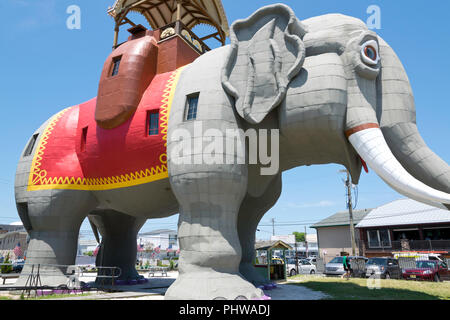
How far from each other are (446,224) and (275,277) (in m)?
22.0

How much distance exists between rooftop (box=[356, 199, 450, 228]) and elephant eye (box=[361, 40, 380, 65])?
2604 centimetres

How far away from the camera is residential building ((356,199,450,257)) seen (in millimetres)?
29359

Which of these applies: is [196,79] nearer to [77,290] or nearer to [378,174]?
[378,174]

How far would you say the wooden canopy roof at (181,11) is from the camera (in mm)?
13266

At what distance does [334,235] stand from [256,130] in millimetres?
34460

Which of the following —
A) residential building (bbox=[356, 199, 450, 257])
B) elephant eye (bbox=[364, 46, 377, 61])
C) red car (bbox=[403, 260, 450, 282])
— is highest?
elephant eye (bbox=[364, 46, 377, 61])

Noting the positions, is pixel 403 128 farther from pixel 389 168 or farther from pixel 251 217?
pixel 251 217

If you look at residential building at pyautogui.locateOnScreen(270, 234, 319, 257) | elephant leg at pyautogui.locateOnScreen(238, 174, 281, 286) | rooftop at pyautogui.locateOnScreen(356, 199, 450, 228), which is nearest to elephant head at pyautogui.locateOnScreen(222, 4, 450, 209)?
elephant leg at pyautogui.locateOnScreen(238, 174, 281, 286)

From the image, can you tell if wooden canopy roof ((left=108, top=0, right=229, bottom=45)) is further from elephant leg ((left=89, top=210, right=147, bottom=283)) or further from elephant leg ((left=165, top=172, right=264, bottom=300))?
elephant leg ((left=165, top=172, right=264, bottom=300))

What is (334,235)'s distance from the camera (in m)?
39.5

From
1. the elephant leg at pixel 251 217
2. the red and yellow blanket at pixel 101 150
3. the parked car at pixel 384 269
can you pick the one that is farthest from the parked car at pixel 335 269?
the red and yellow blanket at pixel 101 150

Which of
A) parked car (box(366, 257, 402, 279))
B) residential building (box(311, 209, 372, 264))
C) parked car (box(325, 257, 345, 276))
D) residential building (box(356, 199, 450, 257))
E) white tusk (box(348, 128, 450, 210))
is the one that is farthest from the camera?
residential building (box(311, 209, 372, 264))

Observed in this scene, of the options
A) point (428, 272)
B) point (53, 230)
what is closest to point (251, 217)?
point (53, 230)
